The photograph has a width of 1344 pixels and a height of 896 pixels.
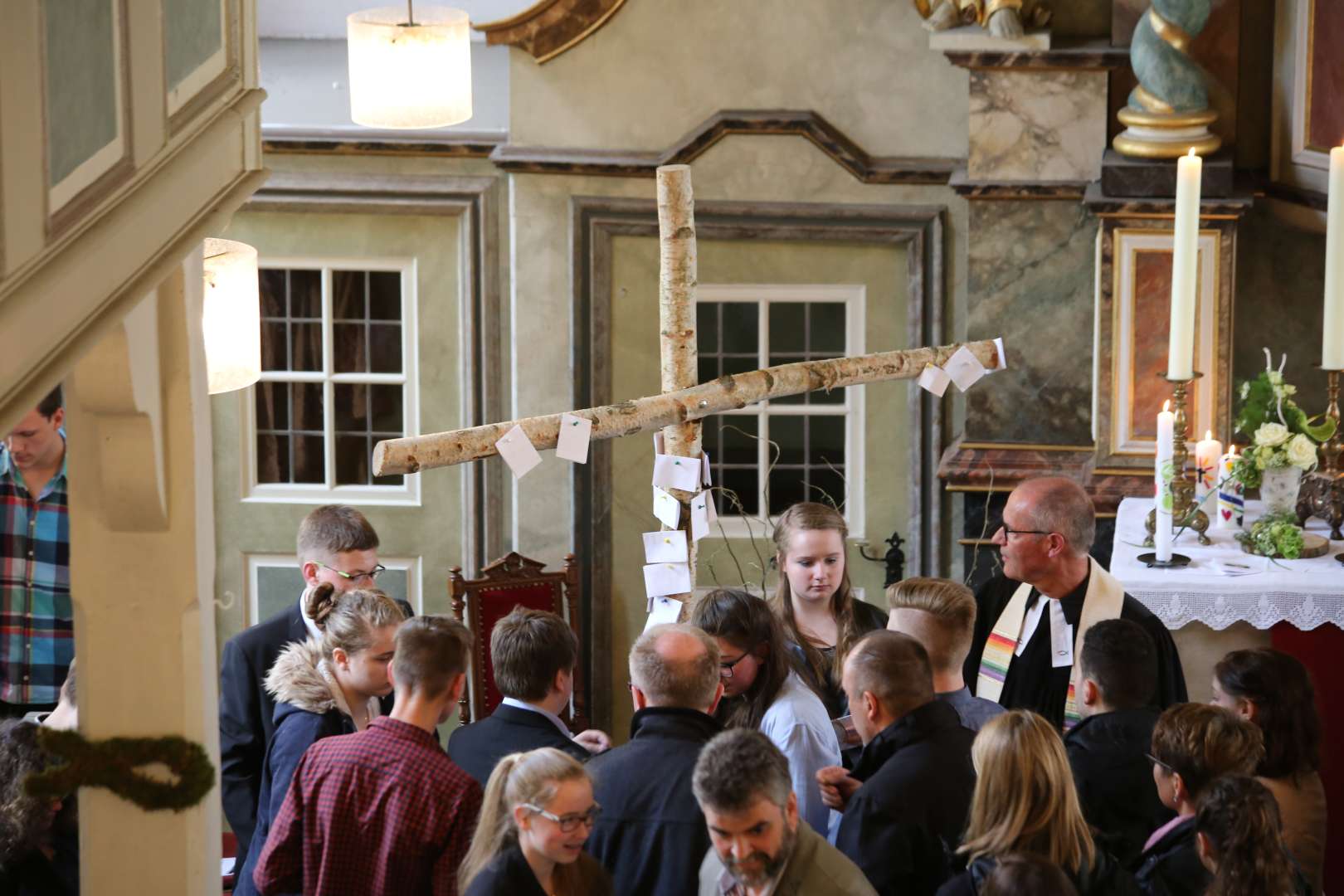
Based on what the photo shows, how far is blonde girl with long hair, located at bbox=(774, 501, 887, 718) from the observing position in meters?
4.53

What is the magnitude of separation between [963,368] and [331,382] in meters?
3.47

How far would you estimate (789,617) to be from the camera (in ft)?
15.2

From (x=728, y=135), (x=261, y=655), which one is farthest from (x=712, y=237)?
(x=261, y=655)

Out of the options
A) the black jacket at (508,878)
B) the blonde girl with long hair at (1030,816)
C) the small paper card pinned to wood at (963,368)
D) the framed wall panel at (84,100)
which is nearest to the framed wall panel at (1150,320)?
the small paper card pinned to wood at (963,368)

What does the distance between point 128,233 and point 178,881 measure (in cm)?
146

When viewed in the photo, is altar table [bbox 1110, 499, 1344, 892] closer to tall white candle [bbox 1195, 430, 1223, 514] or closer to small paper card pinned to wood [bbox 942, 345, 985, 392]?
tall white candle [bbox 1195, 430, 1223, 514]

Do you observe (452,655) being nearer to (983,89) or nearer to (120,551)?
(120,551)

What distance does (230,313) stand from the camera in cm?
418

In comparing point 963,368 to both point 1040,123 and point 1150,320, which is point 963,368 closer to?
point 1150,320

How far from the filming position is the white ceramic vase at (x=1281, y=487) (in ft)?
16.3

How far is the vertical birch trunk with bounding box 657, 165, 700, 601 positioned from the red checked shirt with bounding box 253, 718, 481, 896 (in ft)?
6.58

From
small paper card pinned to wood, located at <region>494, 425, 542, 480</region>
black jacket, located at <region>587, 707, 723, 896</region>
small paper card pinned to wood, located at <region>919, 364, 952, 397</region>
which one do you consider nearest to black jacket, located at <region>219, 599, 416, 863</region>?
small paper card pinned to wood, located at <region>494, 425, 542, 480</region>

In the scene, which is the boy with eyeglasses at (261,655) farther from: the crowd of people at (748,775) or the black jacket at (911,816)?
the black jacket at (911,816)

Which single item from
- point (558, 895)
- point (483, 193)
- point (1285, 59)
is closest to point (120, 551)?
point (558, 895)
